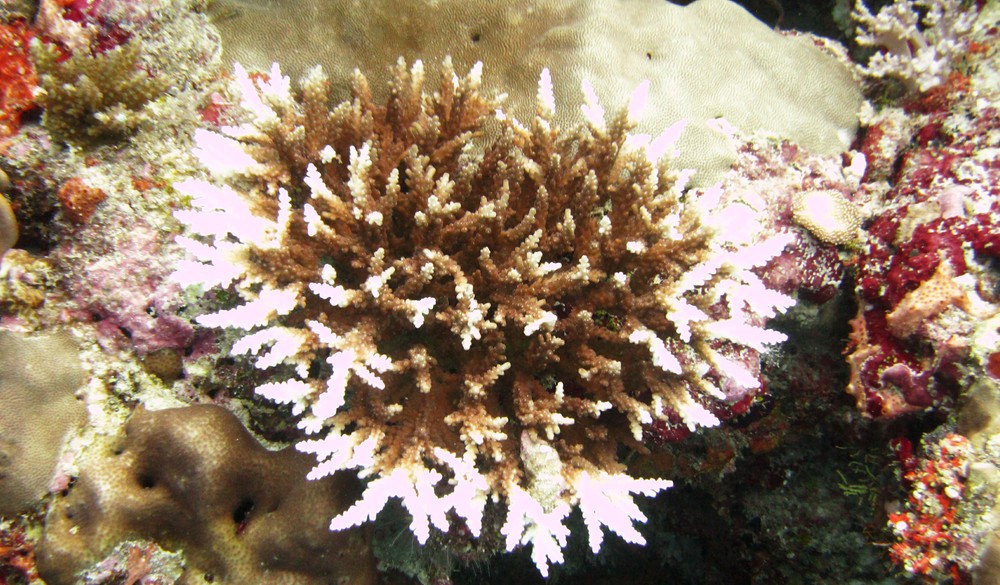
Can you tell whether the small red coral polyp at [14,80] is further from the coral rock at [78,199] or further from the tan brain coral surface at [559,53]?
A: the tan brain coral surface at [559,53]

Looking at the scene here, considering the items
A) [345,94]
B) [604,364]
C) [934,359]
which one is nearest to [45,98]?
[345,94]

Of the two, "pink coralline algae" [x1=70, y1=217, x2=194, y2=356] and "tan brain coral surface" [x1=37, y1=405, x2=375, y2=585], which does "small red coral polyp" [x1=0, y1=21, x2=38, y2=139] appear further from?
"tan brain coral surface" [x1=37, y1=405, x2=375, y2=585]

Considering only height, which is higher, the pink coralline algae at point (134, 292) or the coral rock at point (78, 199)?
the coral rock at point (78, 199)

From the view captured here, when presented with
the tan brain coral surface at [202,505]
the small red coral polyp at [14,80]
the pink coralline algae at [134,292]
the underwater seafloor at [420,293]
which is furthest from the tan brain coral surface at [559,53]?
the tan brain coral surface at [202,505]

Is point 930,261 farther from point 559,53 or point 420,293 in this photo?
point 420,293

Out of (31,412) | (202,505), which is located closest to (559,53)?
(202,505)

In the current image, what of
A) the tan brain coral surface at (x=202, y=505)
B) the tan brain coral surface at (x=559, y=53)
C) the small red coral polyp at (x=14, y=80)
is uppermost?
the tan brain coral surface at (x=559, y=53)

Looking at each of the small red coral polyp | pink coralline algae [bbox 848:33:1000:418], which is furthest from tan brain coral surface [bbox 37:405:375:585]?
pink coralline algae [bbox 848:33:1000:418]
